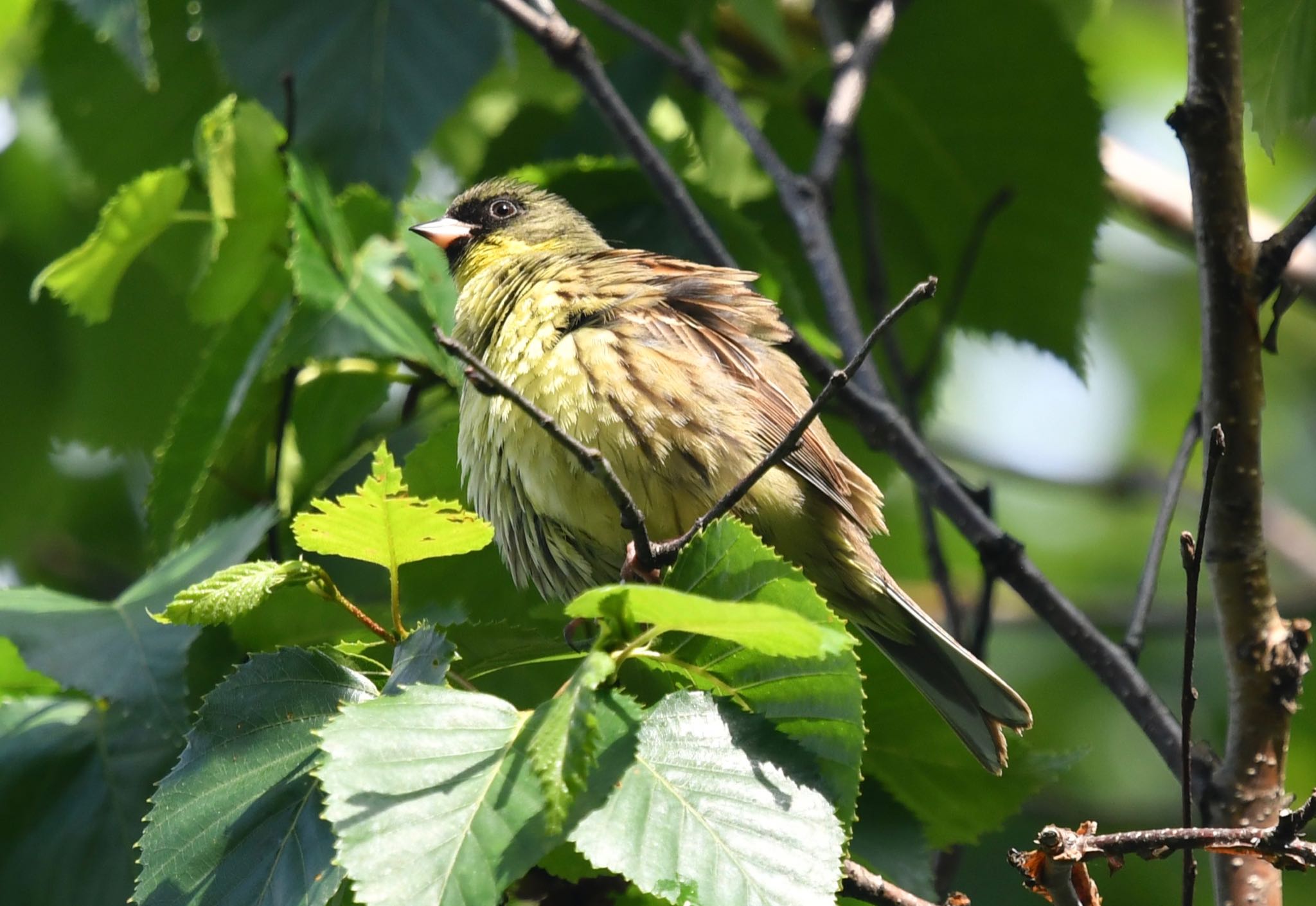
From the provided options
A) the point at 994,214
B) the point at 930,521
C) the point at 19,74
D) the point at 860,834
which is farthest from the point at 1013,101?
the point at 19,74

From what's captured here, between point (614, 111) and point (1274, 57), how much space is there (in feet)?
4.86

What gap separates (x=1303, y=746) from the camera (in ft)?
19.4

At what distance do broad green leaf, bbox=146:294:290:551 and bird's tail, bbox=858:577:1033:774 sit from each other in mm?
1606

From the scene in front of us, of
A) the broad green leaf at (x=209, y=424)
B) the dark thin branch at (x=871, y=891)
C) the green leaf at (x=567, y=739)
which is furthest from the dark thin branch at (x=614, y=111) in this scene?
the green leaf at (x=567, y=739)

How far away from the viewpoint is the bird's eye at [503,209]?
4109 millimetres

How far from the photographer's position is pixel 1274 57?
9.53 feet

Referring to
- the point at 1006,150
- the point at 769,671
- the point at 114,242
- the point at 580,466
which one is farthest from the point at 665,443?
the point at 1006,150

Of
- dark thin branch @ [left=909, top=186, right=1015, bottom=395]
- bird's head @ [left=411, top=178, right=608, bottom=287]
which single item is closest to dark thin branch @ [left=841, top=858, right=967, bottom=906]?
dark thin branch @ [left=909, top=186, right=1015, bottom=395]

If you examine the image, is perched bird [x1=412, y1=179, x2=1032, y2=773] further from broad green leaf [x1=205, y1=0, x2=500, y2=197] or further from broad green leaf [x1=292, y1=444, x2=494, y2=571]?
broad green leaf [x1=292, y1=444, x2=494, y2=571]

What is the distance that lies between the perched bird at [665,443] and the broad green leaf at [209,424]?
1.80ft

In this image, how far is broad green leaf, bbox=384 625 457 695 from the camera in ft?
6.86

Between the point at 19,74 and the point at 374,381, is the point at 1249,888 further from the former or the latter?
the point at 19,74

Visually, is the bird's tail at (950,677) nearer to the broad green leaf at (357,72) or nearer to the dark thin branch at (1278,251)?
the dark thin branch at (1278,251)

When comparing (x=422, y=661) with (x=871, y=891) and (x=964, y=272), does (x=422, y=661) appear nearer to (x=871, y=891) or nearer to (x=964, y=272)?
(x=871, y=891)
